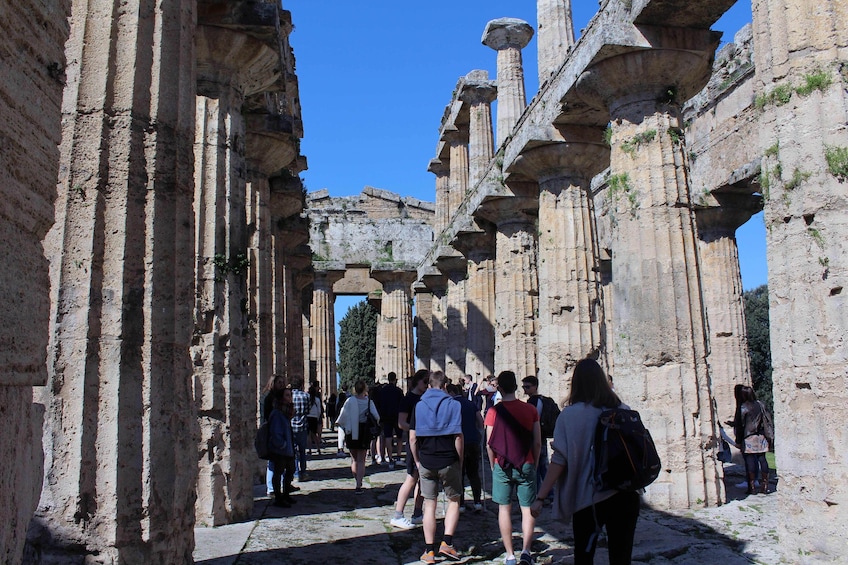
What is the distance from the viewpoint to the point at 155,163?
4652 mm

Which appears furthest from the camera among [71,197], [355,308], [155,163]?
[355,308]

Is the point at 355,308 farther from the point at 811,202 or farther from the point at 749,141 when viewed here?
the point at 811,202

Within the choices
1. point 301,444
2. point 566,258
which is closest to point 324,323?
point 301,444

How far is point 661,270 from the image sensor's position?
8969 millimetres

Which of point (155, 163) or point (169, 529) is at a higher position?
point (155, 163)

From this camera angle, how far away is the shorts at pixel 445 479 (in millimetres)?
6418

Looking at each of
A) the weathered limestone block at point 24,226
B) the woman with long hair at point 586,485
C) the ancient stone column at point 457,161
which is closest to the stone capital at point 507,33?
the ancient stone column at point 457,161

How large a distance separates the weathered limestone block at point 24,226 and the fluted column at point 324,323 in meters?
23.8

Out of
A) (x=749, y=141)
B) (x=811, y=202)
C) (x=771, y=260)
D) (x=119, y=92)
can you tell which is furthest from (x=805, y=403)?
(x=749, y=141)

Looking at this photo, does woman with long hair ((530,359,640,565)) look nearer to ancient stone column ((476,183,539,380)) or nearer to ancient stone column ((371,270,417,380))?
A: ancient stone column ((476,183,539,380))

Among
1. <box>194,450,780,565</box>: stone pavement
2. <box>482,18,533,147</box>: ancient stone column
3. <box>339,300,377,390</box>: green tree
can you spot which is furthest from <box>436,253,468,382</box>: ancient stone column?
<box>339,300,377,390</box>: green tree

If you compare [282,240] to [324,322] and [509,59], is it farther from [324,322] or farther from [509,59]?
[324,322]

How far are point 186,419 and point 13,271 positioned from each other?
2574mm

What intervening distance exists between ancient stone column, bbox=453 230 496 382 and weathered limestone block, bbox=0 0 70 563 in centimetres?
1537
